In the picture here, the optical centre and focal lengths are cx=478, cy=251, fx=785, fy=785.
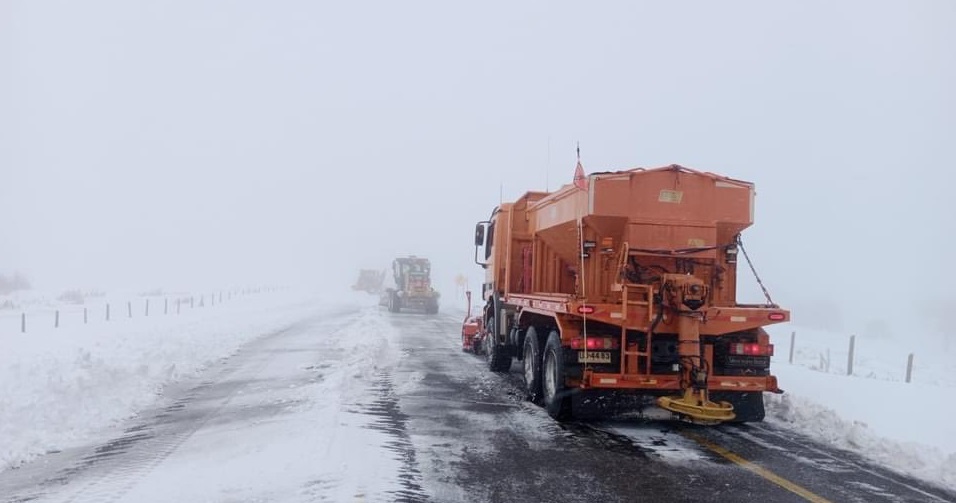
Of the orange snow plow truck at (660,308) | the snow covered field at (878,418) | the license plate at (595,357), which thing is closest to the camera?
the snow covered field at (878,418)

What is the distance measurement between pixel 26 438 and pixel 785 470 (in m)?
7.47

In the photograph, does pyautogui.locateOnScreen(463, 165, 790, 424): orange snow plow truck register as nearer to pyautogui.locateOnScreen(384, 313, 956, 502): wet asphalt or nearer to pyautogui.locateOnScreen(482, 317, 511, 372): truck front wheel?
pyautogui.locateOnScreen(384, 313, 956, 502): wet asphalt

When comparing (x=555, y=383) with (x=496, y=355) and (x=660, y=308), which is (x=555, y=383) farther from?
(x=496, y=355)

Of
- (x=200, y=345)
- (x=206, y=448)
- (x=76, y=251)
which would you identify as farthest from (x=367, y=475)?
(x=76, y=251)

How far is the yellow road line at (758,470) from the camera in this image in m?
6.34

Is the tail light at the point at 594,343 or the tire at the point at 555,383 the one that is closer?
the tail light at the point at 594,343

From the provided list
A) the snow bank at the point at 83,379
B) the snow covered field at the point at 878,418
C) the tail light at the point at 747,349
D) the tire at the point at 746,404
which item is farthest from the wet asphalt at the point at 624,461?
the snow bank at the point at 83,379

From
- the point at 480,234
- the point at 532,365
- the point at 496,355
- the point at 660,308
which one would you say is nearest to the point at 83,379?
the point at 532,365

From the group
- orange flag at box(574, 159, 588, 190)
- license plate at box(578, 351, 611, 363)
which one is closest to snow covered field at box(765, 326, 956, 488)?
license plate at box(578, 351, 611, 363)

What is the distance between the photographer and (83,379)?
1077 centimetres

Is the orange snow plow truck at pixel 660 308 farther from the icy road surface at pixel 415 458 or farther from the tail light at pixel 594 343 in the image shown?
the icy road surface at pixel 415 458

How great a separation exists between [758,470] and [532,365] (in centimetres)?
419

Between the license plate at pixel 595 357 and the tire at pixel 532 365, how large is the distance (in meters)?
1.45

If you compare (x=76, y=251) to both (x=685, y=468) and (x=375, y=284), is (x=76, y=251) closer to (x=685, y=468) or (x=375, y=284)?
(x=375, y=284)
